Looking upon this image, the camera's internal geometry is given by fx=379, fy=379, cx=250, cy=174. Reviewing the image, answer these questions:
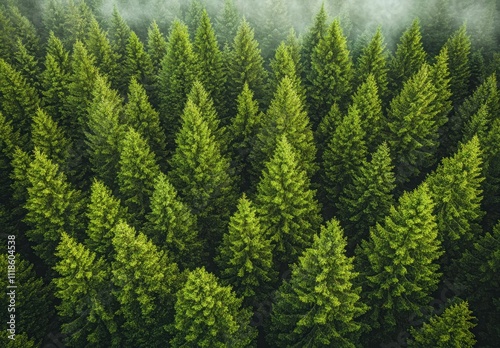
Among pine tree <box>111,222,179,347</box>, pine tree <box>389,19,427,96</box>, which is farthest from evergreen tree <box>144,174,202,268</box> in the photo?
pine tree <box>389,19,427,96</box>

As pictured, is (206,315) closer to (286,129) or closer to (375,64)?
(286,129)

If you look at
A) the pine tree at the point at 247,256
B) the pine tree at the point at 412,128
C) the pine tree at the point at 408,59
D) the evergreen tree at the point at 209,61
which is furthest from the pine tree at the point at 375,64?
the pine tree at the point at 247,256

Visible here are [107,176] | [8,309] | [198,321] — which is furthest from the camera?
[107,176]

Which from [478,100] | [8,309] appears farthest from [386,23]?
[8,309]

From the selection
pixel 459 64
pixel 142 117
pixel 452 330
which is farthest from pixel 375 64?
pixel 452 330

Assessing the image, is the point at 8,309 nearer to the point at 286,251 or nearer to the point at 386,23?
the point at 286,251

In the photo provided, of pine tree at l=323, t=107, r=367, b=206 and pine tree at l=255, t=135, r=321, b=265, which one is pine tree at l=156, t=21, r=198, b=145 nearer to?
pine tree at l=255, t=135, r=321, b=265
